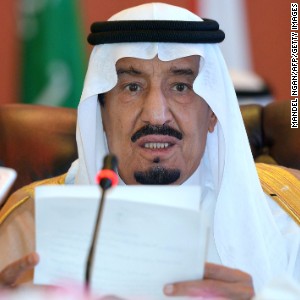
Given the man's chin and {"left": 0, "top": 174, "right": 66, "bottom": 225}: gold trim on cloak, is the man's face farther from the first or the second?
{"left": 0, "top": 174, "right": 66, "bottom": 225}: gold trim on cloak

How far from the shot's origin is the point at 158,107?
1.99 meters

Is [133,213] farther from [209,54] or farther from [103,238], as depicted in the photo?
[209,54]

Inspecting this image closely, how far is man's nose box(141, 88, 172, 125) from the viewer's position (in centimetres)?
198

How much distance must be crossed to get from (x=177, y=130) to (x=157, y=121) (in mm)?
78

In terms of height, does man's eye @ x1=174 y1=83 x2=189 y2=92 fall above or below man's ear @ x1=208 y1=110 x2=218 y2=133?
above

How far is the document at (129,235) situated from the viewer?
49.6 inches

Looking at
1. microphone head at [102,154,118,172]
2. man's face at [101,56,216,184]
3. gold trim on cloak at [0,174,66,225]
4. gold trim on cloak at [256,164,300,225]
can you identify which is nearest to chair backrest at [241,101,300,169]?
gold trim on cloak at [256,164,300,225]

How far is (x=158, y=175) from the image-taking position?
201cm

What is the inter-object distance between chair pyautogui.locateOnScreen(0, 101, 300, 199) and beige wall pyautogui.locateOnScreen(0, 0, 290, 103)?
0.92 metres

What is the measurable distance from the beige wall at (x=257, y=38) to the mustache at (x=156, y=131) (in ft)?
5.34

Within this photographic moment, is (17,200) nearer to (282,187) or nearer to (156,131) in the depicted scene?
(156,131)

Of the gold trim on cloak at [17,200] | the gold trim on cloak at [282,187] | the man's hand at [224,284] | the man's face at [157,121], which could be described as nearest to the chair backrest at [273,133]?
the gold trim on cloak at [282,187]

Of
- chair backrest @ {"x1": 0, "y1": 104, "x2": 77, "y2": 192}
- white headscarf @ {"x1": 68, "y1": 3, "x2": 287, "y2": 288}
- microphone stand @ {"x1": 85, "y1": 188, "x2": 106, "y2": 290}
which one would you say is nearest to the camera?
microphone stand @ {"x1": 85, "y1": 188, "x2": 106, "y2": 290}

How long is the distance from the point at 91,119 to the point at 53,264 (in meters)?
0.84
